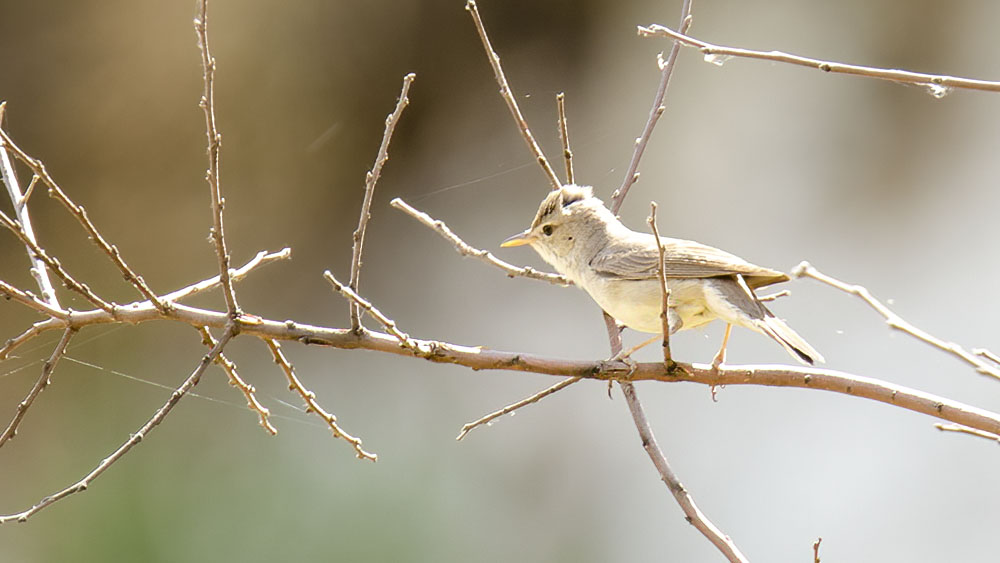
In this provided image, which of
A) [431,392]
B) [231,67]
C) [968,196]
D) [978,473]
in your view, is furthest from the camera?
[431,392]

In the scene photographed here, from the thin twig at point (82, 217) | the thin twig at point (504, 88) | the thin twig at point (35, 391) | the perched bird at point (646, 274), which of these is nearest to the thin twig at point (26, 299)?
the thin twig at point (35, 391)

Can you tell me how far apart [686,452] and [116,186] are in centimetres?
335

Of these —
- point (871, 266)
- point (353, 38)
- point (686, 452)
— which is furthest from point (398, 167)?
point (871, 266)

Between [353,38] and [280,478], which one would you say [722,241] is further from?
[280,478]

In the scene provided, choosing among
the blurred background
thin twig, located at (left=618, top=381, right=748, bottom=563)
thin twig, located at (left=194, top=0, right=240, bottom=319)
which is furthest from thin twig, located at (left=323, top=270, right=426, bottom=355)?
the blurred background

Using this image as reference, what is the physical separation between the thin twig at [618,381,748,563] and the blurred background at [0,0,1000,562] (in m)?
2.18

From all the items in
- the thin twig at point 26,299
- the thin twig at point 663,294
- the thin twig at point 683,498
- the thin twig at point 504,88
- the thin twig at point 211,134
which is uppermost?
the thin twig at point 504,88

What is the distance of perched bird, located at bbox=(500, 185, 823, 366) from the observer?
2.15 meters

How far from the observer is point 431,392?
4.95m

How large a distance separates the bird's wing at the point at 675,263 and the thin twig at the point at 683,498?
359mm

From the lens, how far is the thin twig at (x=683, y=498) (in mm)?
1766

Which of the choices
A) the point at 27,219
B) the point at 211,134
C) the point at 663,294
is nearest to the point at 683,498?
the point at 663,294

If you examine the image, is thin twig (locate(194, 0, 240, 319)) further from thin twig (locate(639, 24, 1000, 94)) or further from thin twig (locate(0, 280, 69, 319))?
thin twig (locate(639, 24, 1000, 94))

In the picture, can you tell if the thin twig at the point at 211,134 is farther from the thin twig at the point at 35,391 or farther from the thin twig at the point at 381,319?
the thin twig at the point at 35,391
